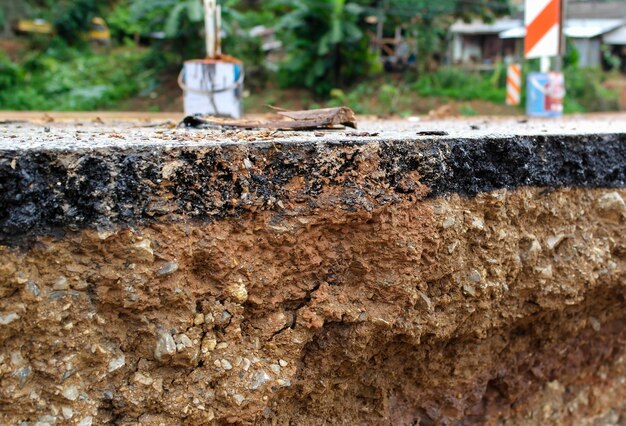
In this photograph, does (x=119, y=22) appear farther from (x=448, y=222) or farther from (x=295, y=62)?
(x=448, y=222)

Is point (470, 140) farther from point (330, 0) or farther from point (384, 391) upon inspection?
point (330, 0)

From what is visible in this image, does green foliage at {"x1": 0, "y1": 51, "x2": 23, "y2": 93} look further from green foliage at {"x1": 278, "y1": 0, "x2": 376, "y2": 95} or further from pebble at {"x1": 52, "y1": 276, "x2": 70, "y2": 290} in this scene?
pebble at {"x1": 52, "y1": 276, "x2": 70, "y2": 290}

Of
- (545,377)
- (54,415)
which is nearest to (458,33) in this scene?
(545,377)

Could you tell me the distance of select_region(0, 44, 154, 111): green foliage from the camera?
8.96m

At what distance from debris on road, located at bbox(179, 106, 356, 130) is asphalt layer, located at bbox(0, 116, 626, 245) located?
1.10 feet

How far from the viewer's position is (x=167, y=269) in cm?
130

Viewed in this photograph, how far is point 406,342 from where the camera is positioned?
173 centimetres

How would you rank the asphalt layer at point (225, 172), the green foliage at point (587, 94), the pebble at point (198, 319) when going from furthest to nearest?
the green foliage at point (587, 94), the pebble at point (198, 319), the asphalt layer at point (225, 172)

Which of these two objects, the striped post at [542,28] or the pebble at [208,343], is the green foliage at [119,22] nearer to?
the striped post at [542,28]

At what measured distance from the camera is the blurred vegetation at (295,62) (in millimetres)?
9570

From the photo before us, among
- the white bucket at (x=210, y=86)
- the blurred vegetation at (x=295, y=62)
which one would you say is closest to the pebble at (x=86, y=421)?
the white bucket at (x=210, y=86)

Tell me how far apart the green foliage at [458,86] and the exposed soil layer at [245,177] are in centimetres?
923

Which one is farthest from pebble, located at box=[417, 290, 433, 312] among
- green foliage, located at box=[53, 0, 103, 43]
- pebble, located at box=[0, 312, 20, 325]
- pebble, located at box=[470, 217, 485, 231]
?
green foliage, located at box=[53, 0, 103, 43]

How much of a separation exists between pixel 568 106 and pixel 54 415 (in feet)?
34.8
